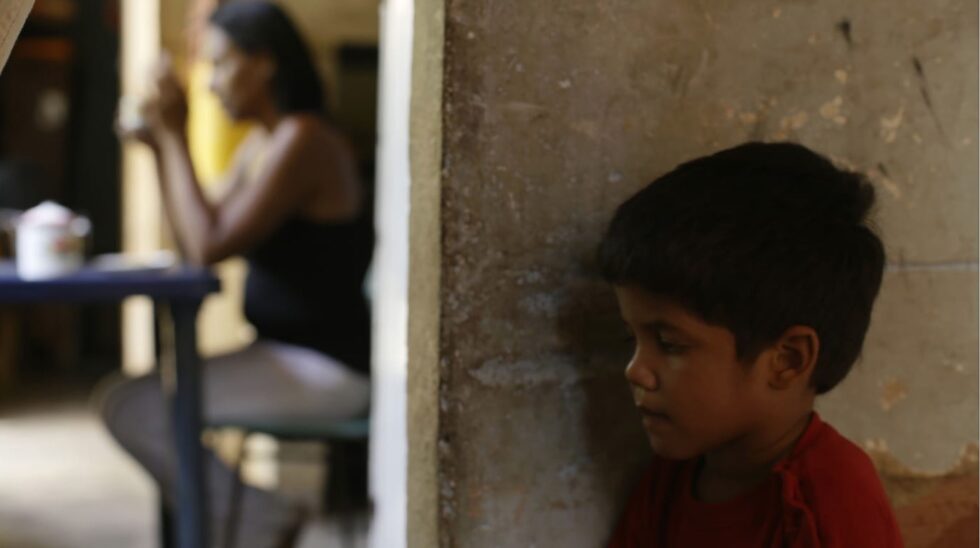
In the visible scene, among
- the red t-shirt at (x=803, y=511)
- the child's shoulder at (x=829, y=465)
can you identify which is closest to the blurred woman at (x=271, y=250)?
the red t-shirt at (x=803, y=511)

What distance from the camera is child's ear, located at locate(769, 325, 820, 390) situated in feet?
4.11

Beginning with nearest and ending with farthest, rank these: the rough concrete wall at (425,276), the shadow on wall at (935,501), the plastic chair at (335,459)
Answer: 1. the rough concrete wall at (425,276)
2. the shadow on wall at (935,501)
3. the plastic chair at (335,459)

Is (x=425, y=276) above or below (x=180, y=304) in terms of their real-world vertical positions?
above

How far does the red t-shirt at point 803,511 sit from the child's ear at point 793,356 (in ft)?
0.27

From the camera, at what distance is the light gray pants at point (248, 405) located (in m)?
2.90

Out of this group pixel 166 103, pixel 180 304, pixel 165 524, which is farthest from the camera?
pixel 165 524

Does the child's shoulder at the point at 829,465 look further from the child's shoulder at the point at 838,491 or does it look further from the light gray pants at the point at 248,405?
the light gray pants at the point at 248,405

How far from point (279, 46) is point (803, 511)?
2385 mm

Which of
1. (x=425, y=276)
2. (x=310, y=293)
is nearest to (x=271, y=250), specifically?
(x=310, y=293)

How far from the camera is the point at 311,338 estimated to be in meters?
3.05

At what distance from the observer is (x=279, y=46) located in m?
3.19

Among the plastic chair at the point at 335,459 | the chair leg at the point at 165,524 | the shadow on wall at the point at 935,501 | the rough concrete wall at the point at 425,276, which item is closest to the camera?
the rough concrete wall at the point at 425,276

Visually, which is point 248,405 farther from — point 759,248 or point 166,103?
point 759,248

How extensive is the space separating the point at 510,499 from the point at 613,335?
255 millimetres
